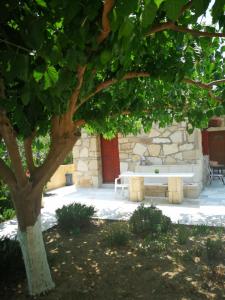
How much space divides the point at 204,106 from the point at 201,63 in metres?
0.57

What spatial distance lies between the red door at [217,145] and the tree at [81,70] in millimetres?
8546

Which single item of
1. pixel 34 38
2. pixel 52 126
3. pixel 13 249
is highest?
pixel 34 38

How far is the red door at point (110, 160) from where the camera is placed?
10.1 meters

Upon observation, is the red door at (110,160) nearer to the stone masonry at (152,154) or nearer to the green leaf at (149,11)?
the stone masonry at (152,154)

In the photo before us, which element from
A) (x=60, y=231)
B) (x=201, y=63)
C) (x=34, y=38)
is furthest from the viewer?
(x=60, y=231)

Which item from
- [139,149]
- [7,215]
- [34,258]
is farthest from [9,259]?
[139,149]

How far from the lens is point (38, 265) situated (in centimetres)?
281

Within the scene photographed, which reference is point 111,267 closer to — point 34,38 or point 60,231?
point 60,231

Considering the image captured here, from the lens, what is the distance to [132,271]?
3.30 meters

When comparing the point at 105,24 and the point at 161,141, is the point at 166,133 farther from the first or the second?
the point at 105,24

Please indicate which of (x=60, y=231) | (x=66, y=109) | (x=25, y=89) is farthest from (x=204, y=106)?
(x=60, y=231)

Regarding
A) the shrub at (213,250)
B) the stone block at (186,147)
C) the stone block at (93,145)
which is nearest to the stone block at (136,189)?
the stone block at (186,147)

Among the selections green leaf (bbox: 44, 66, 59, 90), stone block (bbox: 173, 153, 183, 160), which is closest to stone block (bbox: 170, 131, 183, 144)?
stone block (bbox: 173, 153, 183, 160)

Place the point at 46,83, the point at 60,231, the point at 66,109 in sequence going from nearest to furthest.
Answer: the point at 46,83 → the point at 66,109 → the point at 60,231
